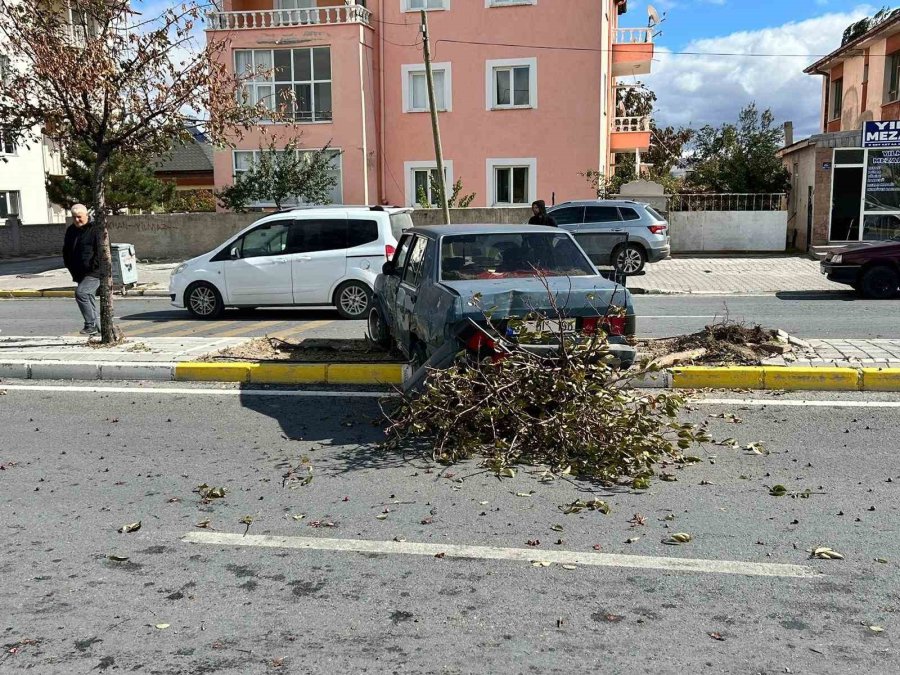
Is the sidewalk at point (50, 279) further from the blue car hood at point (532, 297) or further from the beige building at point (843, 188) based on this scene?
the beige building at point (843, 188)

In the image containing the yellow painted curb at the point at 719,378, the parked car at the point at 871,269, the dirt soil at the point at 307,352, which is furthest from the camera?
the parked car at the point at 871,269

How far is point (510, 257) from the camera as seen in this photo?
24.4 ft

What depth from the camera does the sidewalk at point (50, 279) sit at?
19.2m

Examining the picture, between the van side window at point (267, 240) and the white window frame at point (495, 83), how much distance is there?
52.9 ft

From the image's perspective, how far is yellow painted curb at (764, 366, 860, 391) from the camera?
7.82 meters

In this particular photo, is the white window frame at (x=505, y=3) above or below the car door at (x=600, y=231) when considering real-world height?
above

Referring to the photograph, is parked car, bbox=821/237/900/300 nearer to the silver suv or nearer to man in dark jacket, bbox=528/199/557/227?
the silver suv

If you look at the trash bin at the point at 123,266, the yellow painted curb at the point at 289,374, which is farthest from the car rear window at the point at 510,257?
the trash bin at the point at 123,266

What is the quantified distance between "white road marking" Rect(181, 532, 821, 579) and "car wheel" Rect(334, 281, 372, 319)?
8966 mm

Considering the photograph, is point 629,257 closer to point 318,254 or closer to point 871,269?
point 871,269

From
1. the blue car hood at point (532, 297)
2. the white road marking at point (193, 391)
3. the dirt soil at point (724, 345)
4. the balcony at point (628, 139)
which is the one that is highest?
the balcony at point (628, 139)

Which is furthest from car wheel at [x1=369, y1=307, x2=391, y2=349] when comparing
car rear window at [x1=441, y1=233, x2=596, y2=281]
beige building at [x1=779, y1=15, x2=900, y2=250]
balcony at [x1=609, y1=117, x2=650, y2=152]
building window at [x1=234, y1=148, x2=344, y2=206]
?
balcony at [x1=609, y1=117, x2=650, y2=152]

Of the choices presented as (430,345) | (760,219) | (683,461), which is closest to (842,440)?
(683,461)

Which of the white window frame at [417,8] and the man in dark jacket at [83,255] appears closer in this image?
the man in dark jacket at [83,255]
